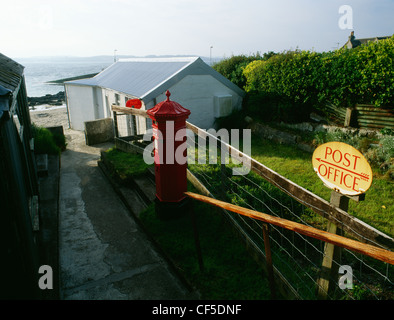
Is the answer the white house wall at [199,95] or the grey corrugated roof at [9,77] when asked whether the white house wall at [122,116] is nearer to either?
the white house wall at [199,95]

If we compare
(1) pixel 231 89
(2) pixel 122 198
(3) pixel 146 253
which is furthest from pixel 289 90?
(3) pixel 146 253

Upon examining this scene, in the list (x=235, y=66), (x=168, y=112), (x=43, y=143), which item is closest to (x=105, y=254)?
(x=168, y=112)

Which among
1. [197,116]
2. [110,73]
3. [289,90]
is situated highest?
[110,73]

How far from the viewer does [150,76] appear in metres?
12.9

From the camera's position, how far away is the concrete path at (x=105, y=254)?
3.68m

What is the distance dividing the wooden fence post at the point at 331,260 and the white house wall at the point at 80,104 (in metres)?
15.4

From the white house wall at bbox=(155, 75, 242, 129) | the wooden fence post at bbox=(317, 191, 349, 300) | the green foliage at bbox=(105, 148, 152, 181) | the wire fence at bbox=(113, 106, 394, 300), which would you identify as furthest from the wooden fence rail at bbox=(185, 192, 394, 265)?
the white house wall at bbox=(155, 75, 242, 129)

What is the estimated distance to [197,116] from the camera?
13.0 m

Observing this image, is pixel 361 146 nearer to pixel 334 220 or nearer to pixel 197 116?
pixel 197 116

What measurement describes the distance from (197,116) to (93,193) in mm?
7234

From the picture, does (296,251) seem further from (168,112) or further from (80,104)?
(80,104)

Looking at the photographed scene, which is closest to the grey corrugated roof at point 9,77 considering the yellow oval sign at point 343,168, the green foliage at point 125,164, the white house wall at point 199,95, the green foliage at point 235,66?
A: the green foliage at point 125,164

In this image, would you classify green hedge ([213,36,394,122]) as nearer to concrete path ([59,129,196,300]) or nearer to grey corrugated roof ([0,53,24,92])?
concrete path ([59,129,196,300])
